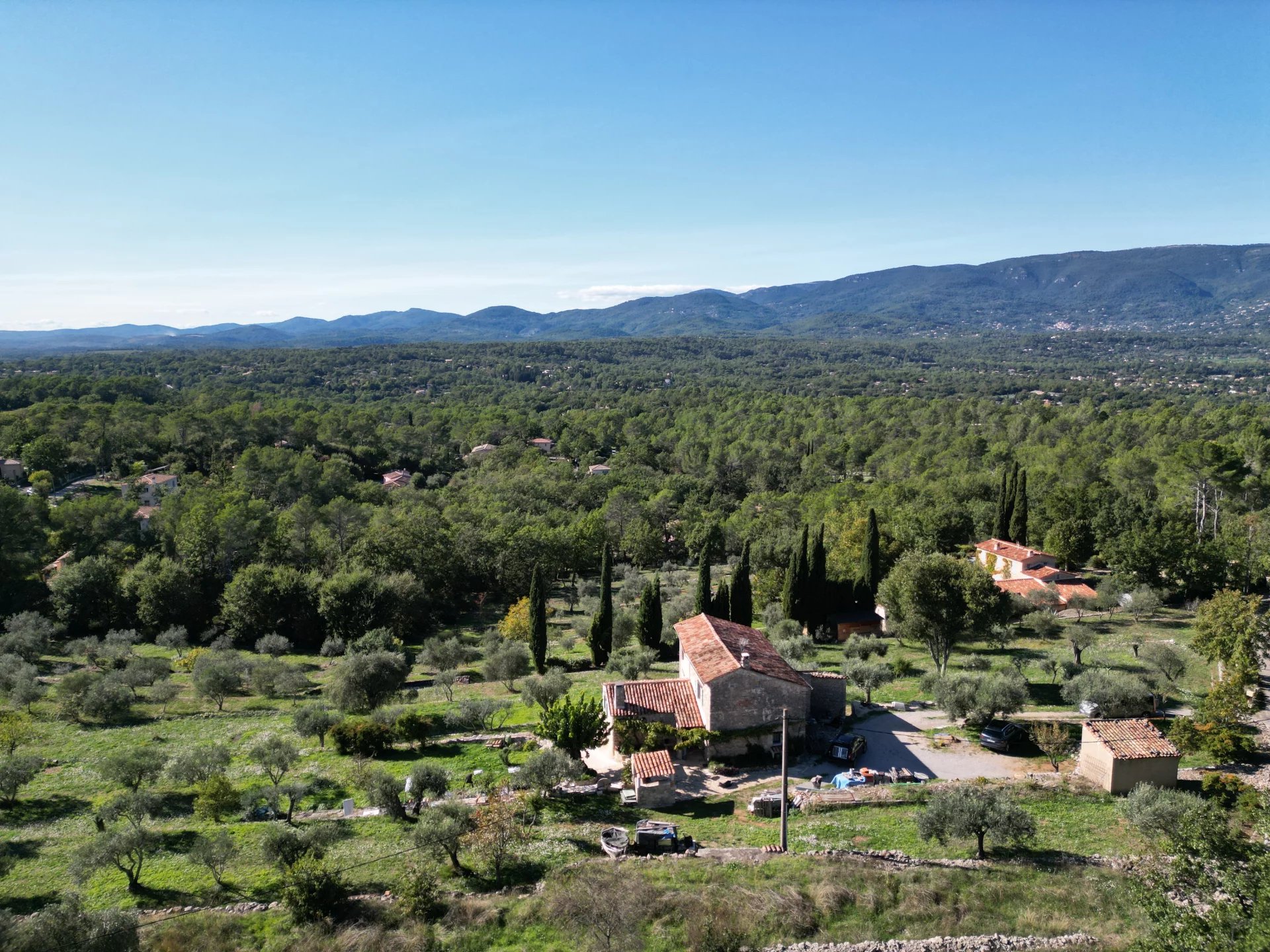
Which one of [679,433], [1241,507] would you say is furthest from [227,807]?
[679,433]

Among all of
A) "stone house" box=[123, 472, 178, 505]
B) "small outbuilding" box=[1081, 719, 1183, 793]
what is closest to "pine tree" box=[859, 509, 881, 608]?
"small outbuilding" box=[1081, 719, 1183, 793]

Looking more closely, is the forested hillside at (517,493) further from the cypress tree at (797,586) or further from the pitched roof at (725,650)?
the pitched roof at (725,650)

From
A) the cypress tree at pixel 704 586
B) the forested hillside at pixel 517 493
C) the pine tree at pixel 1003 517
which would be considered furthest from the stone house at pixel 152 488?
the pine tree at pixel 1003 517

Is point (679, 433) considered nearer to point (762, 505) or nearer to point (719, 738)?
Answer: point (762, 505)

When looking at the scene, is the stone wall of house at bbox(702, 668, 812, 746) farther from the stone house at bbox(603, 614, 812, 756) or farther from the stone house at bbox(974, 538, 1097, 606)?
the stone house at bbox(974, 538, 1097, 606)

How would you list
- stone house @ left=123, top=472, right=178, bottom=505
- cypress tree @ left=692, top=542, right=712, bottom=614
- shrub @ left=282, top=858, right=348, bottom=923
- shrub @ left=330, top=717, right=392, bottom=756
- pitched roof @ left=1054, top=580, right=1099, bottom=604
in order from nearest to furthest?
1. shrub @ left=282, top=858, right=348, bottom=923
2. shrub @ left=330, top=717, right=392, bottom=756
3. cypress tree @ left=692, top=542, right=712, bottom=614
4. pitched roof @ left=1054, top=580, right=1099, bottom=604
5. stone house @ left=123, top=472, right=178, bottom=505

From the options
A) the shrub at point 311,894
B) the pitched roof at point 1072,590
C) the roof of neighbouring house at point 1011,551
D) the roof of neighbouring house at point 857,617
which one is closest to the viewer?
the shrub at point 311,894
